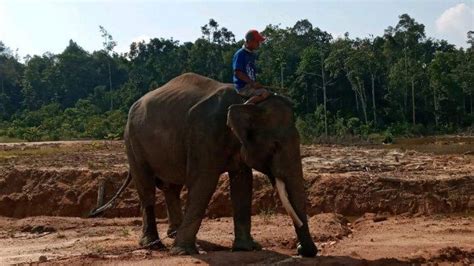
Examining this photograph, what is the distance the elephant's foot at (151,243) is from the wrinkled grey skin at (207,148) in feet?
0.06

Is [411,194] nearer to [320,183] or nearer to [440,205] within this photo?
[440,205]

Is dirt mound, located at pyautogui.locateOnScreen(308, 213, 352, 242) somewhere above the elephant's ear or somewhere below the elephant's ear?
below

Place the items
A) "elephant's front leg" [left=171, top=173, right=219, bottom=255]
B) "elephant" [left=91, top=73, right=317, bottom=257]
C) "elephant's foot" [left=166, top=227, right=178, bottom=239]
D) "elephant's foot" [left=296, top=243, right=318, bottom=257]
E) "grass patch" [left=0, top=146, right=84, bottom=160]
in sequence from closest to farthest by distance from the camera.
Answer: "elephant's foot" [left=296, top=243, right=318, bottom=257]
"elephant" [left=91, top=73, right=317, bottom=257]
"elephant's front leg" [left=171, top=173, right=219, bottom=255]
"elephant's foot" [left=166, top=227, right=178, bottom=239]
"grass patch" [left=0, top=146, right=84, bottom=160]

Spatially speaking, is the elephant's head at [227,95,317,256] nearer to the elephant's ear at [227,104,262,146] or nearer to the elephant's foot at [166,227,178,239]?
the elephant's ear at [227,104,262,146]

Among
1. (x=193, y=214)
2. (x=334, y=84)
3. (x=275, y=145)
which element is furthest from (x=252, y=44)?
(x=334, y=84)

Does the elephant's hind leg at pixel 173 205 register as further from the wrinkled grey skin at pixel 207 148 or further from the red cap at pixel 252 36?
the red cap at pixel 252 36

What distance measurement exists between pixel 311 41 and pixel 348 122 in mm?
27676

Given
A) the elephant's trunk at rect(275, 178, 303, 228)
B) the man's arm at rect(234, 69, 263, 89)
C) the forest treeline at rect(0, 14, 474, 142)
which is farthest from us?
the forest treeline at rect(0, 14, 474, 142)

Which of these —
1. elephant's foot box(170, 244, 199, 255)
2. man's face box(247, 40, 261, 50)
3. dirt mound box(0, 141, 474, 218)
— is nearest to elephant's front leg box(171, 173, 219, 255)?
elephant's foot box(170, 244, 199, 255)

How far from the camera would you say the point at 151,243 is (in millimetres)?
11164

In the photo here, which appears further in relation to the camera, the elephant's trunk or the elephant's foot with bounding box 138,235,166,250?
the elephant's foot with bounding box 138,235,166,250

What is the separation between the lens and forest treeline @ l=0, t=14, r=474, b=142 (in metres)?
58.1

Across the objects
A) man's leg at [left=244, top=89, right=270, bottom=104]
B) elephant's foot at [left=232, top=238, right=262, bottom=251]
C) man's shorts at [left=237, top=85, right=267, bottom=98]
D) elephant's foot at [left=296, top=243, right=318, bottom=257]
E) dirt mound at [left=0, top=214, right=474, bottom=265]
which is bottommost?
dirt mound at [left=0, top=214, right=474, bottom=265]

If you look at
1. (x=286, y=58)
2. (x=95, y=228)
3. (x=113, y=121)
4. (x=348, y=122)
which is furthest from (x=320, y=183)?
(x=286, y=58)
